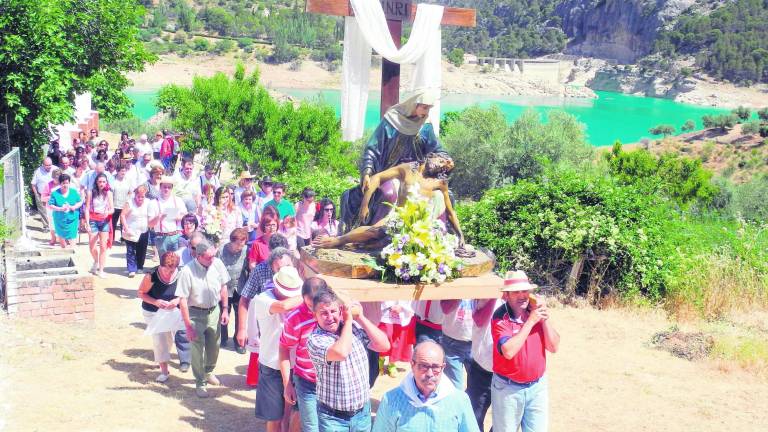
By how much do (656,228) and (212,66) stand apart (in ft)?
263

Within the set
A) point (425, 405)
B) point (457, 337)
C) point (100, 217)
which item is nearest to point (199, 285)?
point (457, 337)

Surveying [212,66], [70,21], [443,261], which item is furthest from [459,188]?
[212,66]

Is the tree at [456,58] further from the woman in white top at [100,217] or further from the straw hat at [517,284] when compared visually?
the straw hat at [517,284]

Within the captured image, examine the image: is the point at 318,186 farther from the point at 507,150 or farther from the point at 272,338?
the point at 507,150

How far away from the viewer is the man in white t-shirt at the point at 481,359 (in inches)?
227

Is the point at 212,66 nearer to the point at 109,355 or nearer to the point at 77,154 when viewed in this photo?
the point at 77,154

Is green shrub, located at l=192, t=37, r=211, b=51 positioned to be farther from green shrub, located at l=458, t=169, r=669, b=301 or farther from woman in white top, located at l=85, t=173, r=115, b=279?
green shrub, located at l=458, t=169, r=669, b=301

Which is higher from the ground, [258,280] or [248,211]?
[258,280]

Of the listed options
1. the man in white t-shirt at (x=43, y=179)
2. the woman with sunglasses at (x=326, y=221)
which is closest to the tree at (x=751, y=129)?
the man in white t-shirt at (x=43, y=179)

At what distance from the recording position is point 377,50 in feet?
23.8

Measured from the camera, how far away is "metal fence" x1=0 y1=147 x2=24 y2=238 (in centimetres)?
1103

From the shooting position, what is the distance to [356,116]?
7609mm

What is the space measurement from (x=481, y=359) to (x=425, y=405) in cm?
170

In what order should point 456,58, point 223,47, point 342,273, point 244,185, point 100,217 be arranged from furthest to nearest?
point 456,58 → point 223,47 → point 100,217 → point 244,185 → point 342,273
